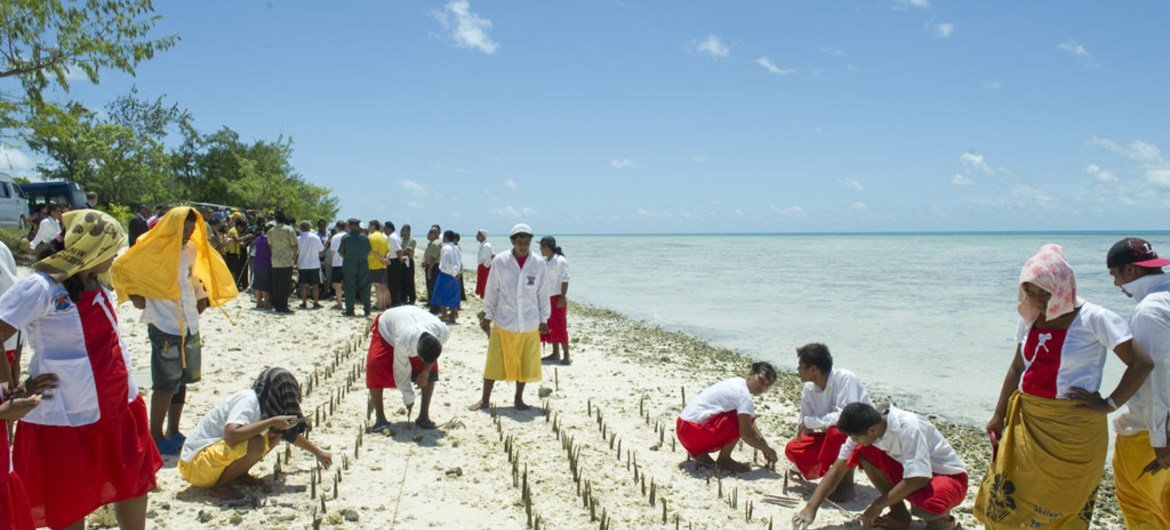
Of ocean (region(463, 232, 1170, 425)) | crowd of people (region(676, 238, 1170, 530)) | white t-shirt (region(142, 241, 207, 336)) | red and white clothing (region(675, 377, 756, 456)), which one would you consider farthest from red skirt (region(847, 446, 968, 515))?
ocean (region(463, 232, 1170, 425))

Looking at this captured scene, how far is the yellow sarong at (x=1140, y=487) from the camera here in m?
3.63

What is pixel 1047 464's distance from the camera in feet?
11.8

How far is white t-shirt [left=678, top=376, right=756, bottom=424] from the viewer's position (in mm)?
5645

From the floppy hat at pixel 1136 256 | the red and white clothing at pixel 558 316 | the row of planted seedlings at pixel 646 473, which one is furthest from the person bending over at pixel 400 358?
the floppy hat at pixel 1136 256

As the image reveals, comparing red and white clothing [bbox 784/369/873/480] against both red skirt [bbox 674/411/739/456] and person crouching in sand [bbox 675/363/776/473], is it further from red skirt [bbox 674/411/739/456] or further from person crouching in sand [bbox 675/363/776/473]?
red skirt [bbox 674/411/739/456]

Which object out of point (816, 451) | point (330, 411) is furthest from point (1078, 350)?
point (330, 411)

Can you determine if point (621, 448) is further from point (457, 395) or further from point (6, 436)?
point (6, 436)

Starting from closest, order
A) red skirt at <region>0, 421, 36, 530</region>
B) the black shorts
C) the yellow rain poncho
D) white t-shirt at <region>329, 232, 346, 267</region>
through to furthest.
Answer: red skirt at <region>0, 421, 36, 530</region> < the yellow rain poncho < the black shorts < white t-shirt at <region>329, 232, 346, 267</region>

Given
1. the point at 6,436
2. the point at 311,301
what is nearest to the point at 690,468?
the point at 6,436

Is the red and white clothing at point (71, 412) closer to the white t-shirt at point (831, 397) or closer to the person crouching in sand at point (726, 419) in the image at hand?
the person crouching in sand at point (726, 419)

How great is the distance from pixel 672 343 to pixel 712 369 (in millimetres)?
Result: 2867

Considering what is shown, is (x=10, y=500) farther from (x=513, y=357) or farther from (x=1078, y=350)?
(x=513, y=357)

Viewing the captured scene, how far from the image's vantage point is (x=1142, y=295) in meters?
3.77

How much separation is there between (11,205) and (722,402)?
2167cm
